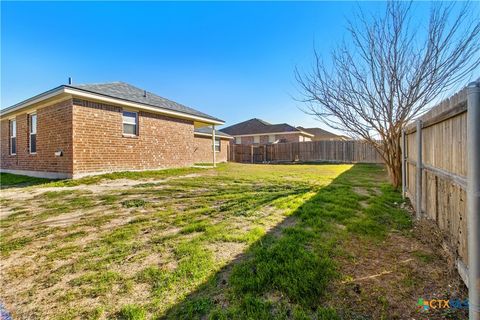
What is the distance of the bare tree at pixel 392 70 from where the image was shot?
498 cm

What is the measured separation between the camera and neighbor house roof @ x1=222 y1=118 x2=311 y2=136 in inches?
1203

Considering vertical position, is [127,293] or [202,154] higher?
[202,154]

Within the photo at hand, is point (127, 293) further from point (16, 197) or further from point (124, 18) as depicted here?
point (124, 18)

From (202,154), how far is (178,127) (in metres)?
5.64

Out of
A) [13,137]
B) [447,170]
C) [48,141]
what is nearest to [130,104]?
[48,141]

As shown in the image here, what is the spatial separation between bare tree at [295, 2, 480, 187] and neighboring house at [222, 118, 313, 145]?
23.4 m

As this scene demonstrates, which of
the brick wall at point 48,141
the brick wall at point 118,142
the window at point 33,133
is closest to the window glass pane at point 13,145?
the brick wall at point 48,141

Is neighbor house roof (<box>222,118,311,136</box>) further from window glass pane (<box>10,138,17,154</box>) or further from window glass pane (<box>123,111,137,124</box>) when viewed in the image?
window glass pane (<box>10,138,17,154</box>)

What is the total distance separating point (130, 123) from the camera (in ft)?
33.0

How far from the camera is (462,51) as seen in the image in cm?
490

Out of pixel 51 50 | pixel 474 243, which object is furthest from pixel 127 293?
pixel 51 50

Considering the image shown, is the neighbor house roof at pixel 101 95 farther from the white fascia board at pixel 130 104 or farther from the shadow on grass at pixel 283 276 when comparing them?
the shadow on grass at pixel 283 276

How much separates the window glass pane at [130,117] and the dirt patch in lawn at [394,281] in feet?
32.6

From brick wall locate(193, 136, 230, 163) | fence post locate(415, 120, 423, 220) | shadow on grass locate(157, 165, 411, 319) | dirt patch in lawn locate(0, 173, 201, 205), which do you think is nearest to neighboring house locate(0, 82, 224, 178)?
dirt patch in lawn locate(0, 173, 201, 205)
